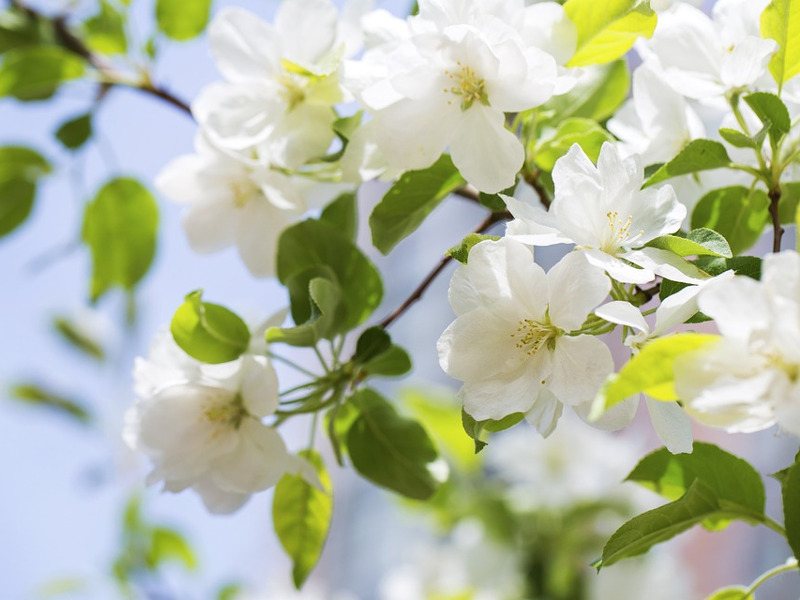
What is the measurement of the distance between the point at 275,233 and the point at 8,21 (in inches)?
17.2

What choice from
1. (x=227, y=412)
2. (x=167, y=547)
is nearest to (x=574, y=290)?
(x=227, y=412)

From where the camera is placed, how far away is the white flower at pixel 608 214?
1.22 feet

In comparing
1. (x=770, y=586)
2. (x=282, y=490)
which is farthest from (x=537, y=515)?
(x=770, y=586)

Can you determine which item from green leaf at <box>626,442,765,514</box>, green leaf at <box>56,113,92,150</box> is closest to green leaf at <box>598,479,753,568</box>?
green leaf at <box>626,442,765,514</box>

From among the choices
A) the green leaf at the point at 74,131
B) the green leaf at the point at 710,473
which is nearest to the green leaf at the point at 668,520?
the green leaf at the point at 710,473

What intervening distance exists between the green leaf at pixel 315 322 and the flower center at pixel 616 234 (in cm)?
16

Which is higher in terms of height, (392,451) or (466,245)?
(466,245)

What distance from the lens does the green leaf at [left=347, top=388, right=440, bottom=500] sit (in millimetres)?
546

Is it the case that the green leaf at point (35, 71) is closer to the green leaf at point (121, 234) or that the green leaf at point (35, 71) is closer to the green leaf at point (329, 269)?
the green leaf at point (121, 234)

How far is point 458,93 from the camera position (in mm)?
436

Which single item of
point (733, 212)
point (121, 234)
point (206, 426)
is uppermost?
point (733, 212)

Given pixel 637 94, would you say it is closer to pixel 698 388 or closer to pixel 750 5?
pixel 750 5

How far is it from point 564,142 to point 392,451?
8.5 inches

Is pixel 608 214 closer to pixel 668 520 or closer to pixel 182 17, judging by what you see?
pixel 668 520
